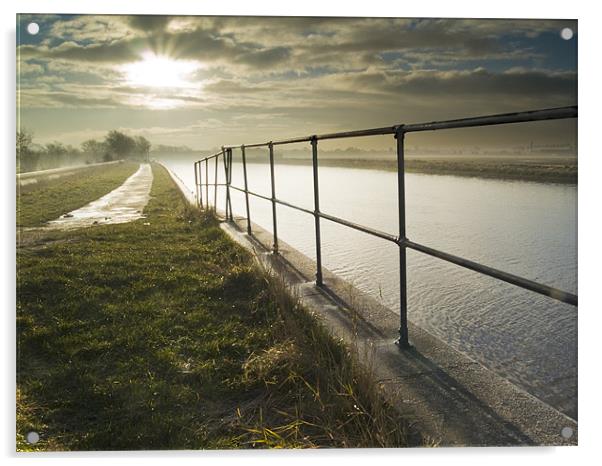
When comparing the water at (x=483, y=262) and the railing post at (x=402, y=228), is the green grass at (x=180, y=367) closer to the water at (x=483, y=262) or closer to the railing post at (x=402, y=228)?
the railing post at (x=402, y=228)

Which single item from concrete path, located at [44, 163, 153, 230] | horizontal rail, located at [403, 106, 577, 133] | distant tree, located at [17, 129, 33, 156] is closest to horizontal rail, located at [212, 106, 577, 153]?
horizontal rail, located at [403, 106, 577, 133]

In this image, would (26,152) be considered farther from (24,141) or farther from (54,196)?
(54,196)

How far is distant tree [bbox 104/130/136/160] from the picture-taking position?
11.4 ft

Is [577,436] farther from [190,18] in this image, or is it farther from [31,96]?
[31,96]

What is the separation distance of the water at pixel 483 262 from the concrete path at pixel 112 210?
1004 millimetres

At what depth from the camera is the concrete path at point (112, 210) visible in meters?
4.98

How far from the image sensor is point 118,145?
3.76m

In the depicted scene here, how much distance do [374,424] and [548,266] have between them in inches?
93.8

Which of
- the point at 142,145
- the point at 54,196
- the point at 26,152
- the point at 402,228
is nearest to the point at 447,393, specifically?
the point at 402,228

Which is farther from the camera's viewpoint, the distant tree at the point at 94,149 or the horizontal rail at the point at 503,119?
the distant tree at the point at 94,149

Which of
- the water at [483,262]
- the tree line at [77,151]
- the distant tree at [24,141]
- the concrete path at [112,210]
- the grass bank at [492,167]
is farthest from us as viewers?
the concrete path at [112,210]

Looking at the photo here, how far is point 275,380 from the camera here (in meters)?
2.12

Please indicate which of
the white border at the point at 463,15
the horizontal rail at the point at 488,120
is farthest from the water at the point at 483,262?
the horizontal rail at the point at 488,120

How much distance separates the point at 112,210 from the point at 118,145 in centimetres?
289
